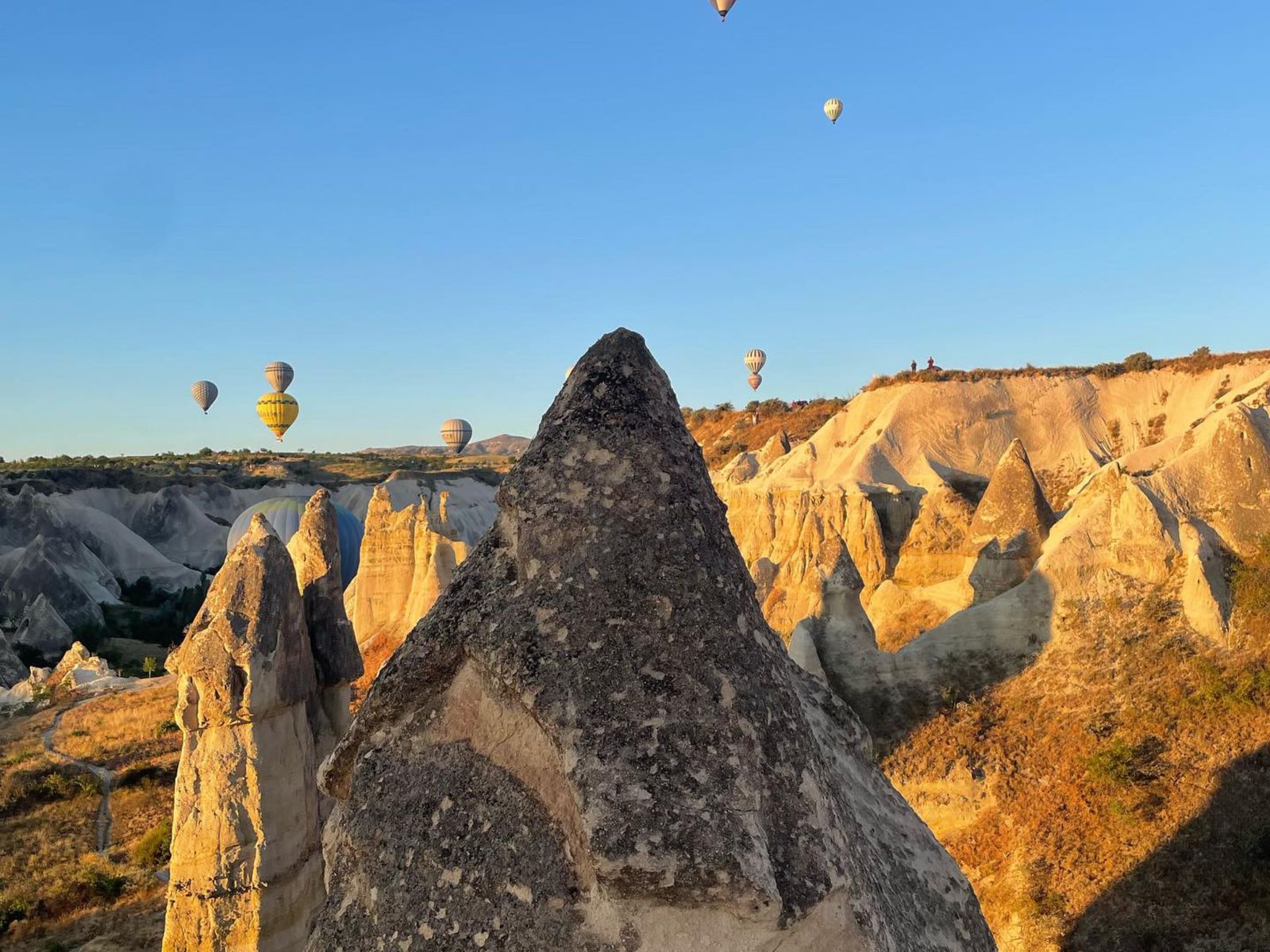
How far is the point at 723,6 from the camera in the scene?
1264 inches

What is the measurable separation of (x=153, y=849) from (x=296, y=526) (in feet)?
109

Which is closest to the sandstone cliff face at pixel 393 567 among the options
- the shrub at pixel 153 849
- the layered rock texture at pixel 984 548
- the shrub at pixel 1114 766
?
the layered rock texture at pixel 984 548

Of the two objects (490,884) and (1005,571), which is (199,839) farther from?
(1005,571)

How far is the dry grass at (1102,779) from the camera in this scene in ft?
24.0

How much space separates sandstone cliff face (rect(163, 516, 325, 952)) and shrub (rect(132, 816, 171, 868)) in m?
5.55

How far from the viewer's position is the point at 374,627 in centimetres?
2308

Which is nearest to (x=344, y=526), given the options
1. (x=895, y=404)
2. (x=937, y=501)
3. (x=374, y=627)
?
(x=374, y=627)

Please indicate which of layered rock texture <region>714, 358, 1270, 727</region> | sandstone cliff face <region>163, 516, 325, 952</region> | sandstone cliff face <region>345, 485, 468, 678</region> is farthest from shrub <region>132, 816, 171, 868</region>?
layered rock texture <region>714, 358, 1270, 727</region>

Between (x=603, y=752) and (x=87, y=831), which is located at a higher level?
(x=603, y=752)

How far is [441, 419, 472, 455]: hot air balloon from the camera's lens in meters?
68.9

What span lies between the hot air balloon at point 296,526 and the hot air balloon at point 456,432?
65.0ft

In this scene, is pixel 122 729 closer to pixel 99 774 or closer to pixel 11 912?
pixel 99 774

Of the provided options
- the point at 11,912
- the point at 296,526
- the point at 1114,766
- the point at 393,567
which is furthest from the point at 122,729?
the point at 296,526

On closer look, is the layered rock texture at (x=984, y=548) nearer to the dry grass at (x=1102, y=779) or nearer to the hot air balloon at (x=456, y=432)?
the dry grass at (x=1102, y=779)
